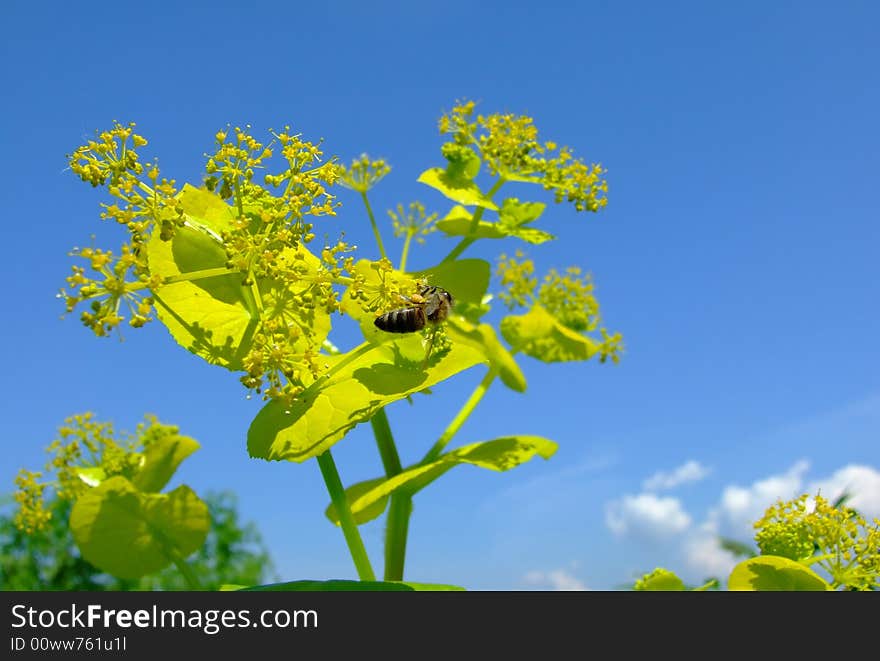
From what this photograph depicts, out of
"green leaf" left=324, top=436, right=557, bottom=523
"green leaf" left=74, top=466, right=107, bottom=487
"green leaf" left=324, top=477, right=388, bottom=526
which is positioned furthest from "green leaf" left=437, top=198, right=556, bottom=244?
"green leaf" left=74, top=466, right=107, bottom=487

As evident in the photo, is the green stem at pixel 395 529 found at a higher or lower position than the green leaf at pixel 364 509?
lower

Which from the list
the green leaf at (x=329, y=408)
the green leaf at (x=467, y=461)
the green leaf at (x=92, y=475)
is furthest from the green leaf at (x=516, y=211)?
the green leaf at (x=92, y=475)

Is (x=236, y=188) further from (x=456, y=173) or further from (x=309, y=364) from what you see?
(x=456, y=173)

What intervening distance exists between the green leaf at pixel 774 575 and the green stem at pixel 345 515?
58.4 inches

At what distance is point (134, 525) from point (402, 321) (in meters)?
1.70

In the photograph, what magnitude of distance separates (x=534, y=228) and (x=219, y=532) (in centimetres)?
2249

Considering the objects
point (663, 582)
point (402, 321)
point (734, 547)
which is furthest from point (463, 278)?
point (734, 547)

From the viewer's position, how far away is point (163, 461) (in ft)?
12.8

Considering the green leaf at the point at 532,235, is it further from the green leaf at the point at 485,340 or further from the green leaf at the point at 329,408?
the green leaf at the point at 329,408

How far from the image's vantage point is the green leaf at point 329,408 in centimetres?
253
